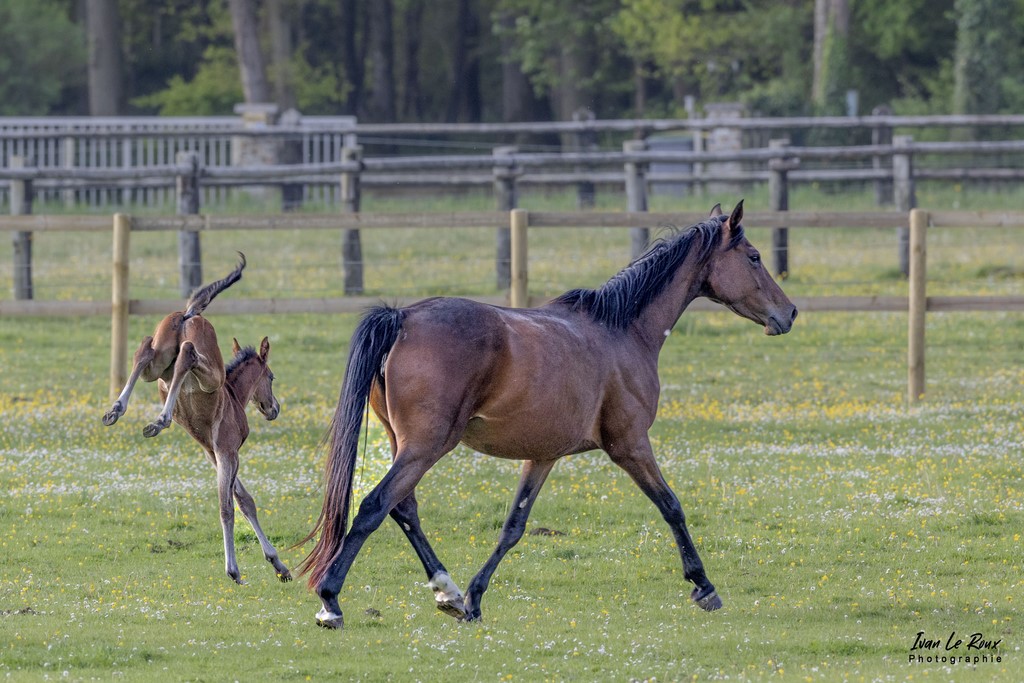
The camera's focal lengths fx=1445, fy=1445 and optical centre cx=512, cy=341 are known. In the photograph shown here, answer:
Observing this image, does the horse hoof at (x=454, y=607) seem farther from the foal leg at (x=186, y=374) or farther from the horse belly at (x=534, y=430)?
the foal leg at (x=186, y=374)

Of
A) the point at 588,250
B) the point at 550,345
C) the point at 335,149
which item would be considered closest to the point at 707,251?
the point at 550,345

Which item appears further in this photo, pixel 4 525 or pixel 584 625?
pixel 4 525

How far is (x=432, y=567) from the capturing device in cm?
679

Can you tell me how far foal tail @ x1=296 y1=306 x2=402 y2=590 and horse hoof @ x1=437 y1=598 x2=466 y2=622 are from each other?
0.62m

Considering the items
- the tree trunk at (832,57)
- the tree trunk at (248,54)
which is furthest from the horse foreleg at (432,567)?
the tree trunk at (248,54)

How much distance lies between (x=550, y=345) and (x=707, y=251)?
4.35 feet

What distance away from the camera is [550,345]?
6.79 m

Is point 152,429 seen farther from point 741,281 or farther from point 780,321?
point 780,321

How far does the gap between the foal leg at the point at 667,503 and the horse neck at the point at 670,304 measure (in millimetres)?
638

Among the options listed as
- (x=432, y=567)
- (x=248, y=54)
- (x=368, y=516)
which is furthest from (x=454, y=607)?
(x=248, y=54)

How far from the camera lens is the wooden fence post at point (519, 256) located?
12.2 m

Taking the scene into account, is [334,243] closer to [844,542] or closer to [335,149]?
[335,149]

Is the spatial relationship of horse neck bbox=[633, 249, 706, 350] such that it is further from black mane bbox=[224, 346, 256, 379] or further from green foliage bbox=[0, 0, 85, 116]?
green foliage bbox=[0, 0, 85, 116]

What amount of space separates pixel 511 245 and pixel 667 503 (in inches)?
225
